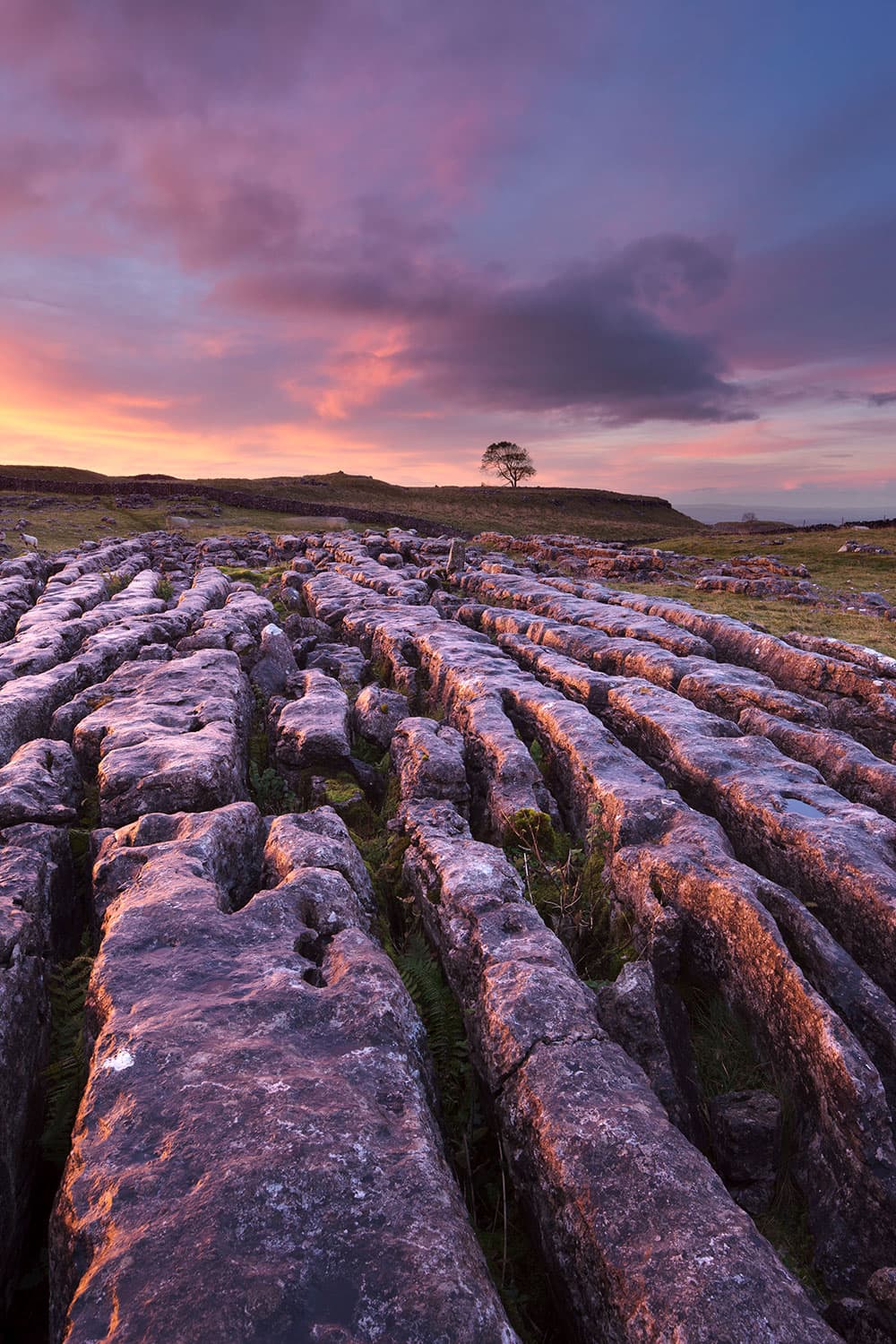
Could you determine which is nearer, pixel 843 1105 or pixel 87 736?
pixel 843 1105

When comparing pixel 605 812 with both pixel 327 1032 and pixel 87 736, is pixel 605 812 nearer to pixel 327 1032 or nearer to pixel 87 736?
pixel 327 1032

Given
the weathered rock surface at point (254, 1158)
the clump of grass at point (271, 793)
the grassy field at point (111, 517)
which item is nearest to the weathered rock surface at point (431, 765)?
the clump of grass at point (271, 793)

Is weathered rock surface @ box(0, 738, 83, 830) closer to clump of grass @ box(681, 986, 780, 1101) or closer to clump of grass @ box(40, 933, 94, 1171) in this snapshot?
clump of grass @ box(40, 933, 94, 1171)

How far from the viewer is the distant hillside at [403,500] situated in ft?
276

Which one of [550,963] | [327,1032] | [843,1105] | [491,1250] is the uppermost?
[327,1032]

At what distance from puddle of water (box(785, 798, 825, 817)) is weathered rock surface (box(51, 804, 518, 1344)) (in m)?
7.04

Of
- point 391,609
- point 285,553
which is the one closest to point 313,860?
point 391,609

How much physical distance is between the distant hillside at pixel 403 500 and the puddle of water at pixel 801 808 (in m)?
68.1

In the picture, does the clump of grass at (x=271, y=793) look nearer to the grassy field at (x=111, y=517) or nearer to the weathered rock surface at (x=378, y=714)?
the weathered rock surface at (x=378, y=714)

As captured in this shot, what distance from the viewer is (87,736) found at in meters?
12.9

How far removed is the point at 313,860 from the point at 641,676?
12231 millimetres

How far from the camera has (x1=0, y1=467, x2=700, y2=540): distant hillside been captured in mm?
84000

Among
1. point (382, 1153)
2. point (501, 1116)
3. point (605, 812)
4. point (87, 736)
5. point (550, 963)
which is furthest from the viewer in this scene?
point (87, 736)

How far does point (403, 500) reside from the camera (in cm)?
10806
